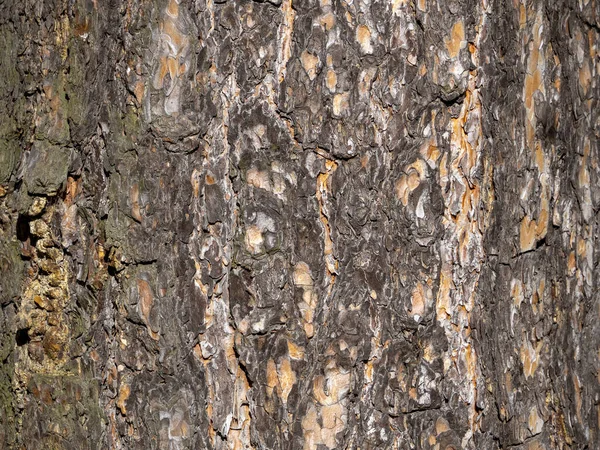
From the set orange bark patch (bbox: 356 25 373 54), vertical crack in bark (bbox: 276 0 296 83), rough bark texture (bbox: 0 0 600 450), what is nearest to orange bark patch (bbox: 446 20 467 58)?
rough bark texture (bbox: 0 0 600 450)

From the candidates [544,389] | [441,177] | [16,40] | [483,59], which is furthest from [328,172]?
[16,40]

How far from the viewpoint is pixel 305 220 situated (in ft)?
4.20

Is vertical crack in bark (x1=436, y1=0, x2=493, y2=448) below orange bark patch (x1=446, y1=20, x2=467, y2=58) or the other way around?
below

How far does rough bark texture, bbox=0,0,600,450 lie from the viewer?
50.1 inches

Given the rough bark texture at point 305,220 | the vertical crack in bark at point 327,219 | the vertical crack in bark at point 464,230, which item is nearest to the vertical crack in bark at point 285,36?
the rough bark texture at point 305,220

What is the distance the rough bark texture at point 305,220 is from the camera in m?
1.27

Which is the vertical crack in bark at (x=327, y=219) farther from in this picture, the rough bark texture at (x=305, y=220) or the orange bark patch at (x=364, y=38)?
the orange bark patch at (x=364, y=38)

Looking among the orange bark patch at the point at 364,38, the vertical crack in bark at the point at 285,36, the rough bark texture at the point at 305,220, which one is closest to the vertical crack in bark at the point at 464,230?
the rough bark texture at the point at 305,220

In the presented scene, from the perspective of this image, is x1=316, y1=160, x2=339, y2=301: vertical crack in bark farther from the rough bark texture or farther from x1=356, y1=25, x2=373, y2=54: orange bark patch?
x1=356, y1=25, x2=373, y2=54: orange bark patch

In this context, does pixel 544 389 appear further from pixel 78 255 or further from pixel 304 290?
pixel 78 255

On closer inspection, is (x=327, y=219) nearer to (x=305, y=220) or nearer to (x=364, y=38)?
(x=305, y=220)

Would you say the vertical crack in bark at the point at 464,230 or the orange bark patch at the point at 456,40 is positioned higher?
the orange bark patch at the point at 456,40

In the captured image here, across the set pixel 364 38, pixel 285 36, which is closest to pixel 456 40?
pixel 364 38

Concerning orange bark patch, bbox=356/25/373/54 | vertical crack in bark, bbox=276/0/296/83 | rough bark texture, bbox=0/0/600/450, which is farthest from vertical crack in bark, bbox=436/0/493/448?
vertical crack in bark, bbox=276/0/296/83
